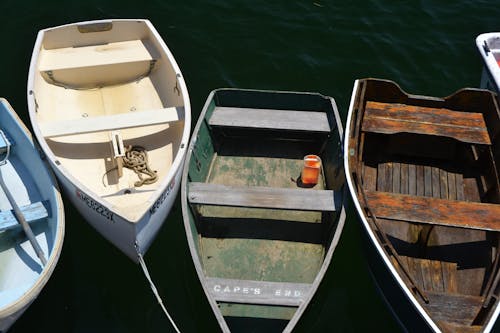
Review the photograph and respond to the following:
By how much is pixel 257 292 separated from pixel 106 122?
460 cm

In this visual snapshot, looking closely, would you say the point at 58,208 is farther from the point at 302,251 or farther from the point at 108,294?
the point at 302,251

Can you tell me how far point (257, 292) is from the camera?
816cm

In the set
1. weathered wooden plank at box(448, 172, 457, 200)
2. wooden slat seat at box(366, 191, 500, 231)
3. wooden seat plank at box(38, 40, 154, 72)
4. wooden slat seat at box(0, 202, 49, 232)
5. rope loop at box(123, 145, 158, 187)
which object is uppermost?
wooden seat plank at box(38, 40, 154, 72)

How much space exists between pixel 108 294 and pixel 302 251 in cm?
372

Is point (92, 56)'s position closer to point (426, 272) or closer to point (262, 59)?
point (262, 59)

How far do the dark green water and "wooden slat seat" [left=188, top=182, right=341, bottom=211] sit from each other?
1.42m

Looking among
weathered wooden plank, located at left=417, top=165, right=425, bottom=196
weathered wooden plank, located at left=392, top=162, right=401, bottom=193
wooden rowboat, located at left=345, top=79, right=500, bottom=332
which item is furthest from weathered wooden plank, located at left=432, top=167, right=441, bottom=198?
weathered wooden plank, located at left=392, top=162, right=401, bottom=193

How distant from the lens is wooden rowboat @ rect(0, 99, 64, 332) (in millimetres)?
8273

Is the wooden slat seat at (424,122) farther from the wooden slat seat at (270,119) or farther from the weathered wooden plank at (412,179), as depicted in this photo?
the wooden slat seat at (270,119)

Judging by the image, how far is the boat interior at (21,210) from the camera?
8.78 metres

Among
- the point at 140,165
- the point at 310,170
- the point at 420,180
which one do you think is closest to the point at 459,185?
the point at 420,180

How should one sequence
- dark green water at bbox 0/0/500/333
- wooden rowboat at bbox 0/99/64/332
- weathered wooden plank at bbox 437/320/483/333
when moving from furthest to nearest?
dark green water at bbox 0/0/500/333, wooden rowboat at bbox 0/99/64/332, weathered wooden plank at bbox 437/320/483/333

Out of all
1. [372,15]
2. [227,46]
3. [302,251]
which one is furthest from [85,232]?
[372,15]

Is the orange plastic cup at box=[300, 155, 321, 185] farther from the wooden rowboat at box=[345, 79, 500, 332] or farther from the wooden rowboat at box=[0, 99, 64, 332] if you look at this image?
the wooden rowboat at box=[0, 99, 64, 332]
